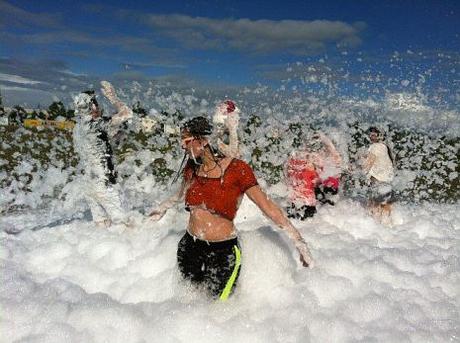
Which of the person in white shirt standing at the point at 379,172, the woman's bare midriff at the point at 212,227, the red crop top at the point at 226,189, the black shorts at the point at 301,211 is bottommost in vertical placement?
the black shorts at the point at 301,211

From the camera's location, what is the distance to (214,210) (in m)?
4.02

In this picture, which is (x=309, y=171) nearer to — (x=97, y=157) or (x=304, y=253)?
(x=97, y=157)

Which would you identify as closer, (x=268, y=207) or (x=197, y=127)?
(x=197, y=127)

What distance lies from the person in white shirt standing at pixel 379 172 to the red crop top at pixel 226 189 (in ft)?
16.2

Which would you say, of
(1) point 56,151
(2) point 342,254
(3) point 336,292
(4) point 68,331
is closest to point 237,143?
(2) point 342,254

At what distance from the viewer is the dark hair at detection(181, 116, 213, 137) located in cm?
391

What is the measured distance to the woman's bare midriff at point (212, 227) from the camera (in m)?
4.07

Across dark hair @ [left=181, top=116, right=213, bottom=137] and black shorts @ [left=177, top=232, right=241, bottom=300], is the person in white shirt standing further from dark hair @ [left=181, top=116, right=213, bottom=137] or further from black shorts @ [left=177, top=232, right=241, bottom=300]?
dark hair @ [left=181, top=116, right=213, bottom=137]

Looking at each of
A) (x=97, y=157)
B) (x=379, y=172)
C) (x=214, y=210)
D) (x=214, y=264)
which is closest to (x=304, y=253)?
(x=214, y=264)

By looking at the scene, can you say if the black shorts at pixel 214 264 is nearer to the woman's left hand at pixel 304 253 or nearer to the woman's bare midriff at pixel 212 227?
the woman's bare midriff at pixel 212 227

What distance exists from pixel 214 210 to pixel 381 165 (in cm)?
515

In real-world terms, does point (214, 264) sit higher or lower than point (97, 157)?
lower

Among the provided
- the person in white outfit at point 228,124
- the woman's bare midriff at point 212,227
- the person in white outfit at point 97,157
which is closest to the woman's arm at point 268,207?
the woman's bare midriff at point 212,227

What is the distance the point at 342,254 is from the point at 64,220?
4601 millimetres
